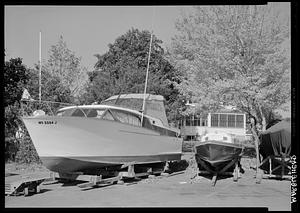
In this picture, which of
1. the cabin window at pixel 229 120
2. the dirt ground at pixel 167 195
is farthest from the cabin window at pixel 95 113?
the cabin window at pixel 229 120

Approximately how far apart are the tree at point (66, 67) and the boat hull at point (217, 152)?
12495 millimetres

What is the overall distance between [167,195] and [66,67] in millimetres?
16136

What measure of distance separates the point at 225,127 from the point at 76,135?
76.1 feet

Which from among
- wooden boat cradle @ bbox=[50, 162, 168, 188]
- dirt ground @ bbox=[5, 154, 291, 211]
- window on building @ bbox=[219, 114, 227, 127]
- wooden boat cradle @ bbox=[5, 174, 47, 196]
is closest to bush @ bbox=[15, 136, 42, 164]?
dirt ground @ bbox=[5, 154, 291, 211]

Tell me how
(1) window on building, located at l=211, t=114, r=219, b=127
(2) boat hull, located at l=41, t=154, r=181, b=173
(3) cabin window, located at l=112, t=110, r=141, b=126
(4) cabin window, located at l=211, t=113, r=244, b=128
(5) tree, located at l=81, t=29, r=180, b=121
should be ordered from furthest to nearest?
1. (1) window on building, located at l=211, t=114, r=219, b=127
2. (4) cabin window, located at l=211, t=113, r=244, b=128
3. (5) tree, located at l=81, t=29, r=180, b=121
4. (3) cabin window, located at l=112, t=110, r=141, b=126
5. (2) boat hull, located at l=41, t=154, r=181, b=173

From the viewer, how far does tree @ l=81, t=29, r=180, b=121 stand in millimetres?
17578

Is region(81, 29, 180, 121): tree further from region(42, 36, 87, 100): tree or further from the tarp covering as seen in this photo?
the tarp covering

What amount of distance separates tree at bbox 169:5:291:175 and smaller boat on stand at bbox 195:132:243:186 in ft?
7.05

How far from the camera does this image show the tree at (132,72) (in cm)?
1758

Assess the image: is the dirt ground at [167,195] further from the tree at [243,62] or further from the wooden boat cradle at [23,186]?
the tree at [243,62]

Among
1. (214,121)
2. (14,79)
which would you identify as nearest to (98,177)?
(14,79)
